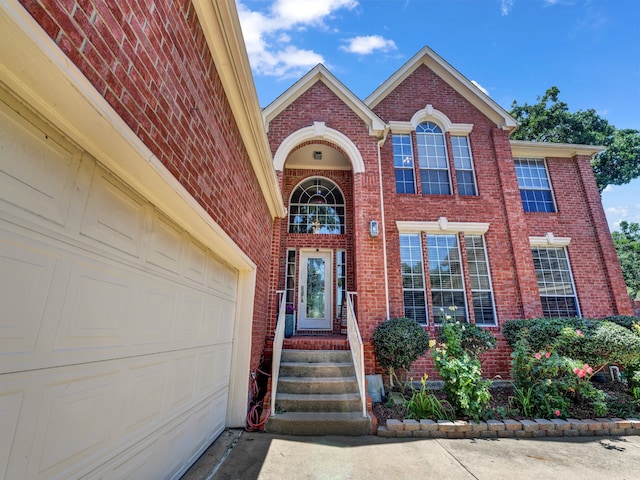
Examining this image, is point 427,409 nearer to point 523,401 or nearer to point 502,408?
point 502,408

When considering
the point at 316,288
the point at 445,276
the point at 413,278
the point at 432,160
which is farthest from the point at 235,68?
the point at 432,160

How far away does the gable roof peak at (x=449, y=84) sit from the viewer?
8.22m

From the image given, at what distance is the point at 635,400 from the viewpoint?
4883mm

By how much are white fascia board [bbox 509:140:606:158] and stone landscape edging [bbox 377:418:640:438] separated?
7.25 metres

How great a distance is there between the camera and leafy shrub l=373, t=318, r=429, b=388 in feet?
17.6

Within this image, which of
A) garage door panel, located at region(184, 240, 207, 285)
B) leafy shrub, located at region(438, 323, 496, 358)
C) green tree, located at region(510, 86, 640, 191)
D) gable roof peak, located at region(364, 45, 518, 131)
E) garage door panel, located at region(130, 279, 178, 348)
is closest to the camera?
garage door panel, located at region(130, 279, 178, 348)

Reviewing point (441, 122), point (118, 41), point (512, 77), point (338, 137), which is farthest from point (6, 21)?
point (512, 77)

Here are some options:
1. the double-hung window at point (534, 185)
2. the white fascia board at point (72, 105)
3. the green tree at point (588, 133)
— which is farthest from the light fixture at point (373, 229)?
the green tree at point (588, 133)

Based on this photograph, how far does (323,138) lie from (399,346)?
17.1 ft

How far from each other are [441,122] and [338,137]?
11.4 feet

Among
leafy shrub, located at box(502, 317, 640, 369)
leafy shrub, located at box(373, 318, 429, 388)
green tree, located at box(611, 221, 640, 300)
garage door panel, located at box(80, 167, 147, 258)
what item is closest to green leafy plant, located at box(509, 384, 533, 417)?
leafy shrub, located at box(502, 317, 640, 369)

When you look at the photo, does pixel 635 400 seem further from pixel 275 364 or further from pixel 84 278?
pixel 84 278

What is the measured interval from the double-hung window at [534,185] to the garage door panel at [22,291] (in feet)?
34.1

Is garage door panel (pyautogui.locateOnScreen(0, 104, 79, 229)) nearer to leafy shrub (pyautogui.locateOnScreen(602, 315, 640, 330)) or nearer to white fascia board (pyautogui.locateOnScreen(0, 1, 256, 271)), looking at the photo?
white fascia board (pyautogui.locateOnScreen(0, 1, 256, 271))
